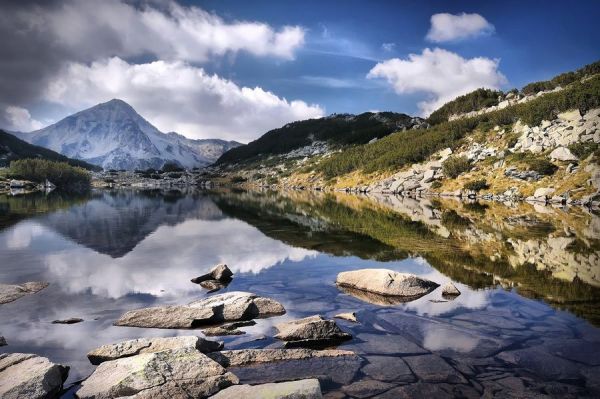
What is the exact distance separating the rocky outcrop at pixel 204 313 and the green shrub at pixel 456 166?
11427cm

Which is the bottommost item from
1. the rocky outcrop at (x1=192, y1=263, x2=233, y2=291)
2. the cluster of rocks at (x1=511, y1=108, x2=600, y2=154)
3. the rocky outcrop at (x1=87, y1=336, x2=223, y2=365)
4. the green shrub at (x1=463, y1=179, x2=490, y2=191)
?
the rocky outcrop at (x1=192, y1=263, x2=233, y2=291)

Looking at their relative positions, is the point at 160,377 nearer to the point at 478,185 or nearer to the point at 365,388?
the point at 365,388

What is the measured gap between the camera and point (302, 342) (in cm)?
1583

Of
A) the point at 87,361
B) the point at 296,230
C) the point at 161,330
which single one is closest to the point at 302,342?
the point at 161,330

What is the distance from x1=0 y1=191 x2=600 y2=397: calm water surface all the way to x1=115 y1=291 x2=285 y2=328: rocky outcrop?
67 cm

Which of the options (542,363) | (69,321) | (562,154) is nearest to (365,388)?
(542,363)

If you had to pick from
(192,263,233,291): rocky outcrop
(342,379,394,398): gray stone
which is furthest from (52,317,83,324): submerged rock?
(342,379,394,398): gray stone

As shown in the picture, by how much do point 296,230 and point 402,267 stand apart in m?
22.5

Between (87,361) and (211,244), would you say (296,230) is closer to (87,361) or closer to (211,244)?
(211,244)

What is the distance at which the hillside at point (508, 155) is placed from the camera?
293ft

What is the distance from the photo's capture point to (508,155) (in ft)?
370

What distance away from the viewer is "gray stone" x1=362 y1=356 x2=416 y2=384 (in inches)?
505

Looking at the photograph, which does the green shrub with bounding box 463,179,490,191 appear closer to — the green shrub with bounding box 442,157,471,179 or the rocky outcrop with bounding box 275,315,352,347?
the green shrub with bounding box 442,157,471,179

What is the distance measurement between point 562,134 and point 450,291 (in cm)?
10064
